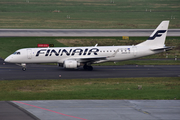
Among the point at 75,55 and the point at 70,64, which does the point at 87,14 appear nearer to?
the point at 75,55

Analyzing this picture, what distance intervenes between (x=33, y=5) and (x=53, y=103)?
5075 inches

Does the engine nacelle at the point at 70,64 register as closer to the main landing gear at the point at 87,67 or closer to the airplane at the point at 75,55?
the airplane at the point at 75,55

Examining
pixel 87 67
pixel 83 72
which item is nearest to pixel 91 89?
pixel 83 72

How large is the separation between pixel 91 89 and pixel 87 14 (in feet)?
321

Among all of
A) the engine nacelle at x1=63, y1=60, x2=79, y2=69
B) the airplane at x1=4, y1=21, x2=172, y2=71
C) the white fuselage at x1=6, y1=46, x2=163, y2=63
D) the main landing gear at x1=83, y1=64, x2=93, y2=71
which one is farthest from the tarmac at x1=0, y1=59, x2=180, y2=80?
the white fuselage at x1=6, y1=46, x2=163, y2=63

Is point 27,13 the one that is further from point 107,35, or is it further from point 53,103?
point 53,103

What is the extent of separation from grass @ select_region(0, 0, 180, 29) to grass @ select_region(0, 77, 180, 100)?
2355 inches

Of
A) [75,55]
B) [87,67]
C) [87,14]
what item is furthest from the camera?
[87,14]

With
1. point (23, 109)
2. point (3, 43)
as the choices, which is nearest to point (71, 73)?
point (23, 109)

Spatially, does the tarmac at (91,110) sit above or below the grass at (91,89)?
below

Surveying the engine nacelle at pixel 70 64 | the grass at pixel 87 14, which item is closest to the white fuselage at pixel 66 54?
the engine nacelle at pixel 70 64

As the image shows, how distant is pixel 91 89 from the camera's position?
1250 inches

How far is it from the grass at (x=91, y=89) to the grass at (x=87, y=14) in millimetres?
59805

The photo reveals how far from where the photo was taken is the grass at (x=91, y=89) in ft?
93.9
